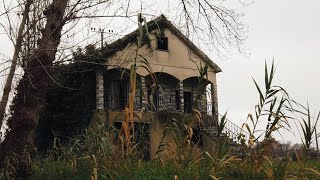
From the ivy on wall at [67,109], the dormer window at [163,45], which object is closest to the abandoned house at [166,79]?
the dormer window at [163,45]

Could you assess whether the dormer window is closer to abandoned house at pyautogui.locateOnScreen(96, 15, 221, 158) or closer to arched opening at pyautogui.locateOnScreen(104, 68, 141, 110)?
abandoned house at pyautogui.locateOnScreen(96, 15, 221, 158)

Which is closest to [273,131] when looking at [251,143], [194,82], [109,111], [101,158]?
[251,143]

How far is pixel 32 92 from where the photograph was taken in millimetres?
9672

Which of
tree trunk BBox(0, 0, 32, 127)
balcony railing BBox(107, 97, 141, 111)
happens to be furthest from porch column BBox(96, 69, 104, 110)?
tree trunk BBox(0, 0, 32, 127)

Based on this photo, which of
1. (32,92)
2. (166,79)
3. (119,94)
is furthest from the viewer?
(166,79)

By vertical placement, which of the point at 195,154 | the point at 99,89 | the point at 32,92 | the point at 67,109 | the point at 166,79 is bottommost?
the point at 195,154

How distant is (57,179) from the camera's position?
26.5ft

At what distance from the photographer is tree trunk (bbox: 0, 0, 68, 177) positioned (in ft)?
30.7

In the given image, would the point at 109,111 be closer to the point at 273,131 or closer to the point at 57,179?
the point at 57,179

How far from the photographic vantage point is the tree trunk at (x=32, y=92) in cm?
934

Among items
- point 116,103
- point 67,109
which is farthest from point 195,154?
point 116,103

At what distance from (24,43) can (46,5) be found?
47.9 inches

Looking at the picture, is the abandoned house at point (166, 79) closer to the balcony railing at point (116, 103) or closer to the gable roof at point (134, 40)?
the balcony railing at point (116, 103)

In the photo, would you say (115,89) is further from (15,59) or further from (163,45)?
(15,59)
